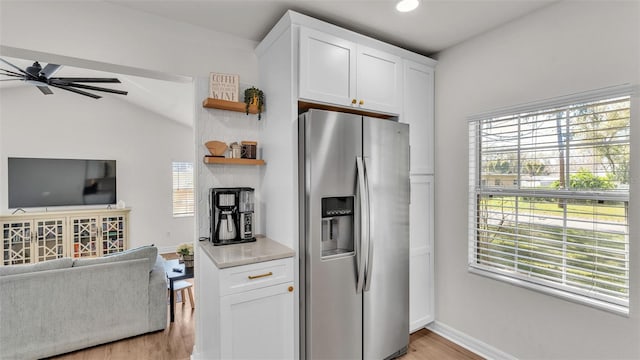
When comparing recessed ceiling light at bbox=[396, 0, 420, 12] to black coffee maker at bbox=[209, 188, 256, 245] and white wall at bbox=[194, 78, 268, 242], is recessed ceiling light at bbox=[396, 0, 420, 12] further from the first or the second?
black coffee maker at bbox=[209, 188, 256, 245]

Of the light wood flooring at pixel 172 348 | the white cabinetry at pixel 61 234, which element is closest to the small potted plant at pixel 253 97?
the light wood flooring at pixel 172 348

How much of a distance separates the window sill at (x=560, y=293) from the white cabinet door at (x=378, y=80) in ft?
4.74

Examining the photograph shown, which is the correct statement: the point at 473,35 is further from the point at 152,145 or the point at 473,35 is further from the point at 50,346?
the point at 152,145

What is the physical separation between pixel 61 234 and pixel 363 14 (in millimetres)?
Answer: 5848

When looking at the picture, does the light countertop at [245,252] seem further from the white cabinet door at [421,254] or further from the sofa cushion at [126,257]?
the white cabinet door at [421,254]

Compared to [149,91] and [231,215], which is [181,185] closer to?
[149,91]

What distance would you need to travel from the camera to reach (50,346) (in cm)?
238

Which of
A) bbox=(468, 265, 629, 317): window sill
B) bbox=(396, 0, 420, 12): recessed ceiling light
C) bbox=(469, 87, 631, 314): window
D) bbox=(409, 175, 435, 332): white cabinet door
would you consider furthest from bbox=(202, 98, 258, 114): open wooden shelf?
bbox=(468, 265, 629, 317): window sill

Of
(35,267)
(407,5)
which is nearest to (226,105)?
(407,5)

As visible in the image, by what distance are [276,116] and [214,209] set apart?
31.4 inches

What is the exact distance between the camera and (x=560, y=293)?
1.86 m

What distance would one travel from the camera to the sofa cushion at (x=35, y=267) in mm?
2301

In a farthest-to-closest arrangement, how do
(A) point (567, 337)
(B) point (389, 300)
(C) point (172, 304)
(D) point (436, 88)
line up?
(C) point (172, 304), (D) point (436, 88), (B) point (389, 300), (A) point (567, 337)

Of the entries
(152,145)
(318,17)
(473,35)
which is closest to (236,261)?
(318,17)
